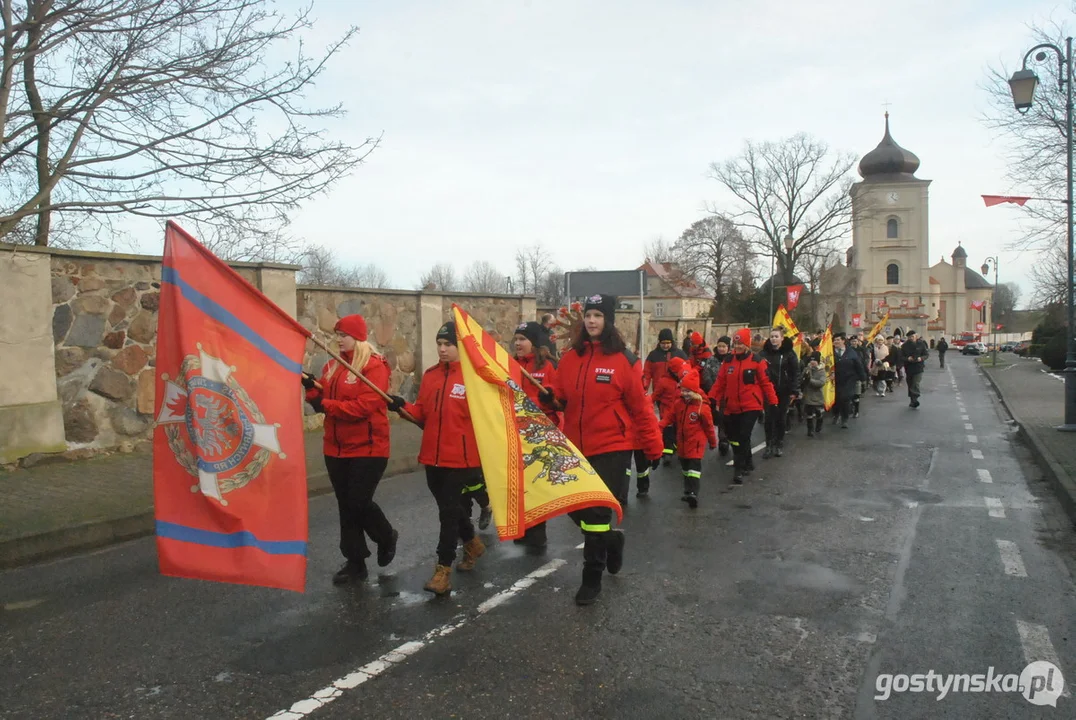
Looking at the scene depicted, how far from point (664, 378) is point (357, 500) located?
519cm

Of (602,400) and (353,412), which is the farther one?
(602,400)

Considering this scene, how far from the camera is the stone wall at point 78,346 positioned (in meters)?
9.32

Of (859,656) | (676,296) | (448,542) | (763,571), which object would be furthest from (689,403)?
(676,296)

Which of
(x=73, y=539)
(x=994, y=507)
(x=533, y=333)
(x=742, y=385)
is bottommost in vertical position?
(x=994, y=507)

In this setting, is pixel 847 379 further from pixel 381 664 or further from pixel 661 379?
pixel 381 664

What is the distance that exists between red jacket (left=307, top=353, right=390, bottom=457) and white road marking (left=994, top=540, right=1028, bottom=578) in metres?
4.51

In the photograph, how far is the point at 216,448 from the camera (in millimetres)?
4426

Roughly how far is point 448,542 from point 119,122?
6.14m

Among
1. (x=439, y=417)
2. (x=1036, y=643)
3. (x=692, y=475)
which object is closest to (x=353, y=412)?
(x=439, y=417)

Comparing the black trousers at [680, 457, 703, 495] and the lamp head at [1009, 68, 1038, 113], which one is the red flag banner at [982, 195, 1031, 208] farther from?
the black trousers at [680, 457, 703, 495]

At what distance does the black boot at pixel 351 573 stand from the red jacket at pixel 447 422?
36.2 inches

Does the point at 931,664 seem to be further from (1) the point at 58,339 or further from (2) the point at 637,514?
(1) the point at 58,339

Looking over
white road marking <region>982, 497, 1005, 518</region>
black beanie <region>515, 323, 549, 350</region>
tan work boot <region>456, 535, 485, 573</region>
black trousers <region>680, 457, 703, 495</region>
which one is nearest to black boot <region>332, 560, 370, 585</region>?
tan work boot <region>456, 535, 485, 573</region>

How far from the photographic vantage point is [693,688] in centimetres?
407
